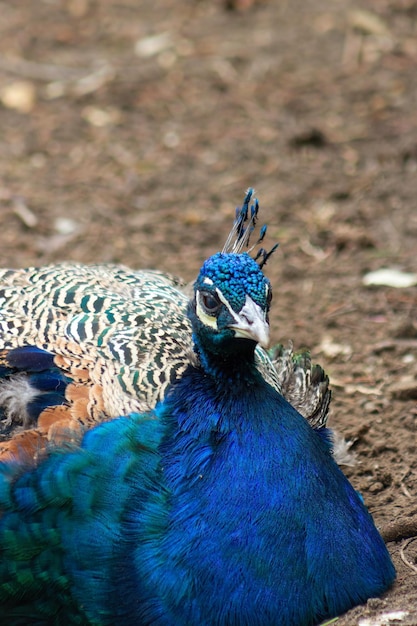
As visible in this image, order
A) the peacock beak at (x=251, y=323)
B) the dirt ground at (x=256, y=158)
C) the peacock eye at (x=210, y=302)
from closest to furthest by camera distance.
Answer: the peacock beak at (x=251, y=323) → the peacock eye at (x=210, y=302) → the dirt ground at (x=256, y=158)

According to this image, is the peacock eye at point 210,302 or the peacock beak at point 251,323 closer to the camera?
the peacock beak at point 251,323

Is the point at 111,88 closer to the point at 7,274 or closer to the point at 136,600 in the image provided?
the point at 7,274

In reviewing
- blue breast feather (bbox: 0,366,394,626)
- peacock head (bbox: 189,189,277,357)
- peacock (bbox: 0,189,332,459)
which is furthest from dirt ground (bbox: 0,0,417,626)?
peacock head (bbox: 189,189,277,357)

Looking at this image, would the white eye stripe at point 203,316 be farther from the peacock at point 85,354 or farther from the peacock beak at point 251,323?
the peacock at point 85,354

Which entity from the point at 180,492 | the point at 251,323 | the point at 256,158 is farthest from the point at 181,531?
the point at 256,158

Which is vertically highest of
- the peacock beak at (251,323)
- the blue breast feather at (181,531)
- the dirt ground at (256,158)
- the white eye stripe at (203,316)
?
the dirt ground at (256,158)

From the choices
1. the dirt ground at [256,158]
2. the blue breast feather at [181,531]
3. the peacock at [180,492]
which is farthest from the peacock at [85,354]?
the dirt ground at [256,158]

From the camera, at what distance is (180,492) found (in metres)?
3.47

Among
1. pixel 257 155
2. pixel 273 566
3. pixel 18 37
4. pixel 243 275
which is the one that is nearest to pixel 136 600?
pixel 273 566

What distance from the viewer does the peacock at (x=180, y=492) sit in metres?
3.39

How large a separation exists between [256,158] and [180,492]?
14.8 ft

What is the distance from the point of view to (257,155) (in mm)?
7621

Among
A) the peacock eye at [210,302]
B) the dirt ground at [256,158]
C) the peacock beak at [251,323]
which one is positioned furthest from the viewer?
the dirt ground at [256,158]

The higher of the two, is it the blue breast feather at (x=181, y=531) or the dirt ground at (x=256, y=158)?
the dirt ground at (x=256, y=158)
